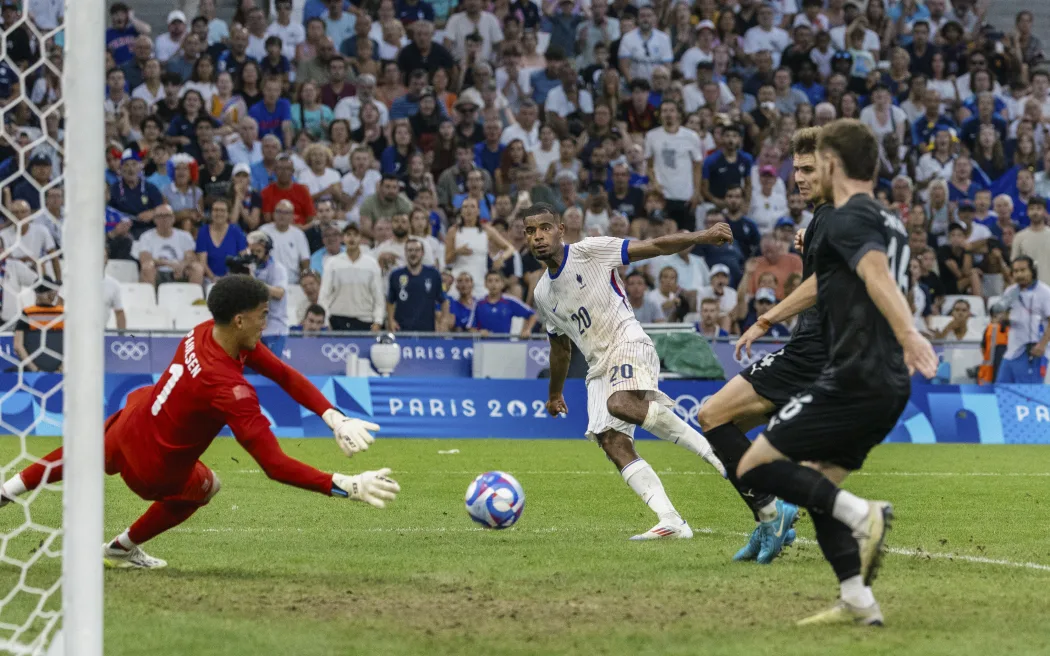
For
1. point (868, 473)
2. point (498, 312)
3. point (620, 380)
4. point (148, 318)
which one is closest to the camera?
point (620, 380)

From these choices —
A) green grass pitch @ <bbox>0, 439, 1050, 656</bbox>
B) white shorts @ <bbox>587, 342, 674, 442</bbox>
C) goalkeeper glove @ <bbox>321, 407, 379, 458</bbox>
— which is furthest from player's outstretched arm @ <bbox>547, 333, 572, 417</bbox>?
goalkeeper glove @ <bbox>321, 407, 379, 458</bbox>

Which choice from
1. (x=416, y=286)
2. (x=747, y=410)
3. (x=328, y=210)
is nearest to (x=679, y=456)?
(x=416, y=286)

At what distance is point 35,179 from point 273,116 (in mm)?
9071

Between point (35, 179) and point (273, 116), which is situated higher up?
point (273, 116)

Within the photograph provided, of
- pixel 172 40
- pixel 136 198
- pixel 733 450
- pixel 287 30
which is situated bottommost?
pixel 733 450

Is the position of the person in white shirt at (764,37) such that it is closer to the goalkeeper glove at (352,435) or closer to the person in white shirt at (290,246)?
the person in white shirt at (290,246)

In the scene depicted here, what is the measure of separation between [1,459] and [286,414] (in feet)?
18.7

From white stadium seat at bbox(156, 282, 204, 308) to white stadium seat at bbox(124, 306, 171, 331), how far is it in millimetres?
107

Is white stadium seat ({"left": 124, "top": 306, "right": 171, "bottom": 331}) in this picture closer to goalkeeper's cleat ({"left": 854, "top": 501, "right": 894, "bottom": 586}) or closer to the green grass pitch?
the green grass pitch

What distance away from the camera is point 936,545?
899 cm

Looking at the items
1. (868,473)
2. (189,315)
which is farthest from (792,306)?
(189,315)

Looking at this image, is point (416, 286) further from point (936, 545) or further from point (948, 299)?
point (936, 545)

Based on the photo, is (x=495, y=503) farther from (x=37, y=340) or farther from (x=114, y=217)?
(x=114, y=217)

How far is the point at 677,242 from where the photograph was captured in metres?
8.98
